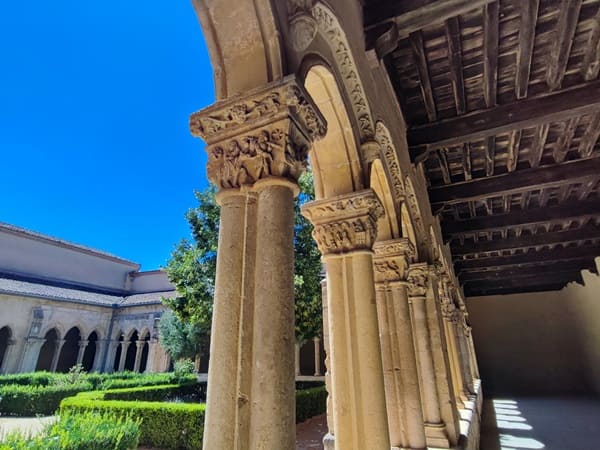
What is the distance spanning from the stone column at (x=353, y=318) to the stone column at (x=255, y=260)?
100 cm

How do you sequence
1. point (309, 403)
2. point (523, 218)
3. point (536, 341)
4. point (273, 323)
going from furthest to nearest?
point (536, 341), point (309, 403), point (523, 218), point (273, 323)

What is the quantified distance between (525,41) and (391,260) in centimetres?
264

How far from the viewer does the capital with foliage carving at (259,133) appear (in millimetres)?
1720

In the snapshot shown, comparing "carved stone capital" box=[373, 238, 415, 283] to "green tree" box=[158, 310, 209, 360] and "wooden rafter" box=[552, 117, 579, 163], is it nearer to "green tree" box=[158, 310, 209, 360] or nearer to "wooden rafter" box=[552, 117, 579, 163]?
"wooden rafter" box=[552, 117, 579, 163]

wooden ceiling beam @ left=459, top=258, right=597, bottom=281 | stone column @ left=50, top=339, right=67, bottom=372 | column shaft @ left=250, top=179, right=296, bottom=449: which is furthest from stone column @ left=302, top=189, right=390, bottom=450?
stone column @ left=50, top=339, right=67, bottom=372

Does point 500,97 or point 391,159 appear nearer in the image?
point 391,159

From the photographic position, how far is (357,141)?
300 cm

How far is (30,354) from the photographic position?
18.0m

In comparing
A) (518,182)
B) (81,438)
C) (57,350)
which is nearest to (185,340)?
(57,350)

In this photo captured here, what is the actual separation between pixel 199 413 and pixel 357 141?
6.16 metres

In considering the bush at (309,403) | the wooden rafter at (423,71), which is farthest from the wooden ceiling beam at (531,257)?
the wooden rafter at (423,71)

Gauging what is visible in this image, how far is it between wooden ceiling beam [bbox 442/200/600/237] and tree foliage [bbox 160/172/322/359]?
3.97 meters

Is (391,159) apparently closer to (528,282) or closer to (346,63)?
(346,63)

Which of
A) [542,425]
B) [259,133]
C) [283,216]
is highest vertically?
[259,133]
